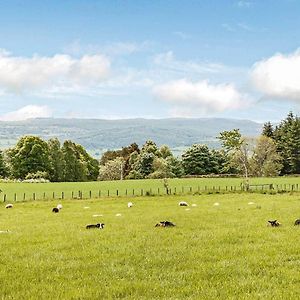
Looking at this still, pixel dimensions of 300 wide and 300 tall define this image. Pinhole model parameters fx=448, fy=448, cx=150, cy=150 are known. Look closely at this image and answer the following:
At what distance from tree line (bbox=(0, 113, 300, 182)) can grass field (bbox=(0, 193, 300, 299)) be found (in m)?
90.2

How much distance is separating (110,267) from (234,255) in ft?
16.0

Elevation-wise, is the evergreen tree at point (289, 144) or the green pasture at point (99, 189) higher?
the evergreen tree at point (289, 144)

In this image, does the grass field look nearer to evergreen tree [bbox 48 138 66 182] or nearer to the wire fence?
the wire fence

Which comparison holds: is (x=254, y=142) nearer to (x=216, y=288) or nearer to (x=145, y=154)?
(x=145, y=154)

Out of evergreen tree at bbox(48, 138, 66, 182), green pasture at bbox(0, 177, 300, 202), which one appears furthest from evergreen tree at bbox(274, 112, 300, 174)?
evergreen tree at bbox(48, 138, 66, 182)

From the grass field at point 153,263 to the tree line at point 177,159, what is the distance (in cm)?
9015

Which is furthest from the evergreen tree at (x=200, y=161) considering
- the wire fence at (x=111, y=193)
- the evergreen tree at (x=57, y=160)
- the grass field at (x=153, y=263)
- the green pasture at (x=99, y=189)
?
the grass field at (x=153, y=263)

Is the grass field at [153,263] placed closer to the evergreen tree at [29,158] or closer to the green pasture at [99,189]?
the green pasture at [99,189]

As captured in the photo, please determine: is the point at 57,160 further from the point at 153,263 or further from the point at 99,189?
the point at 153,263

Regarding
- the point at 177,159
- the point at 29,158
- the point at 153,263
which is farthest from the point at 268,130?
the point at 153,263

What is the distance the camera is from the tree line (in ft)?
375

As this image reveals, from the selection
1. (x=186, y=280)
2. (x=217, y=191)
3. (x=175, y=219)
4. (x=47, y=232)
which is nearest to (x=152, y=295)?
(x=186, y=280)

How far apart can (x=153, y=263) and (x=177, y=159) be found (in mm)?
118009

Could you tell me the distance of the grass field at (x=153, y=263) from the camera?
41.0 ft
